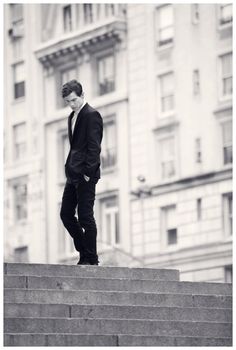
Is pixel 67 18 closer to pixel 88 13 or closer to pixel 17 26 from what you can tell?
pixel 88 13

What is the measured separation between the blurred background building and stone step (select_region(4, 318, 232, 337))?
38114mm

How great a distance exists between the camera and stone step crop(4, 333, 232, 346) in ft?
67.7

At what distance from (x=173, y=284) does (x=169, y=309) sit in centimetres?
116

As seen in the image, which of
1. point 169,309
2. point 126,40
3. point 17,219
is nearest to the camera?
point 169,309

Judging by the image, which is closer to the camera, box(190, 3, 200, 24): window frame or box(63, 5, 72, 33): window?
box(190, 3, 200, 24): window frame

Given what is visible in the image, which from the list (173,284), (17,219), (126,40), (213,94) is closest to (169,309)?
(173,284)

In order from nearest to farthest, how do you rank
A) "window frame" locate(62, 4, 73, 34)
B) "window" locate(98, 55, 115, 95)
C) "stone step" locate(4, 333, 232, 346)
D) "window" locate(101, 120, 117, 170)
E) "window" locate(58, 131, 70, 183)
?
1. "stone step" locate(4, 333, 232, 346)
2. "window" locate(101, 120, 117, 170)
3. "window" locate(98, 55, 115, 95)
4. "window" locate(58, 131, 70, 183)
5. "window frame" locate(62, 4, 73, 34)

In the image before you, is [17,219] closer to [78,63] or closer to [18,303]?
[78,63]

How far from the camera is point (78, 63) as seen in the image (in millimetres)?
70500

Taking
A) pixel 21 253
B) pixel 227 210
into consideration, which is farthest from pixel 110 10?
pixel 227 210

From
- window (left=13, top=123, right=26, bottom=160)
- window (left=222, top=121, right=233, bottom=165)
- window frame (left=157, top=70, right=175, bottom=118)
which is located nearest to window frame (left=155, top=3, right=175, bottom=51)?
window frame (left=157, top=70, right=175, bottom=118)

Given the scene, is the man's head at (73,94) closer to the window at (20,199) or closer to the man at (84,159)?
the man at (84,159)

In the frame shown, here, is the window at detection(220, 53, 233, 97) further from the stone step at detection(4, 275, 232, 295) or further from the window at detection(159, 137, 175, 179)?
the stone step at detection(4, 275, 232, 295)

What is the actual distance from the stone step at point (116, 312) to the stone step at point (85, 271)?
1143 millimetres
